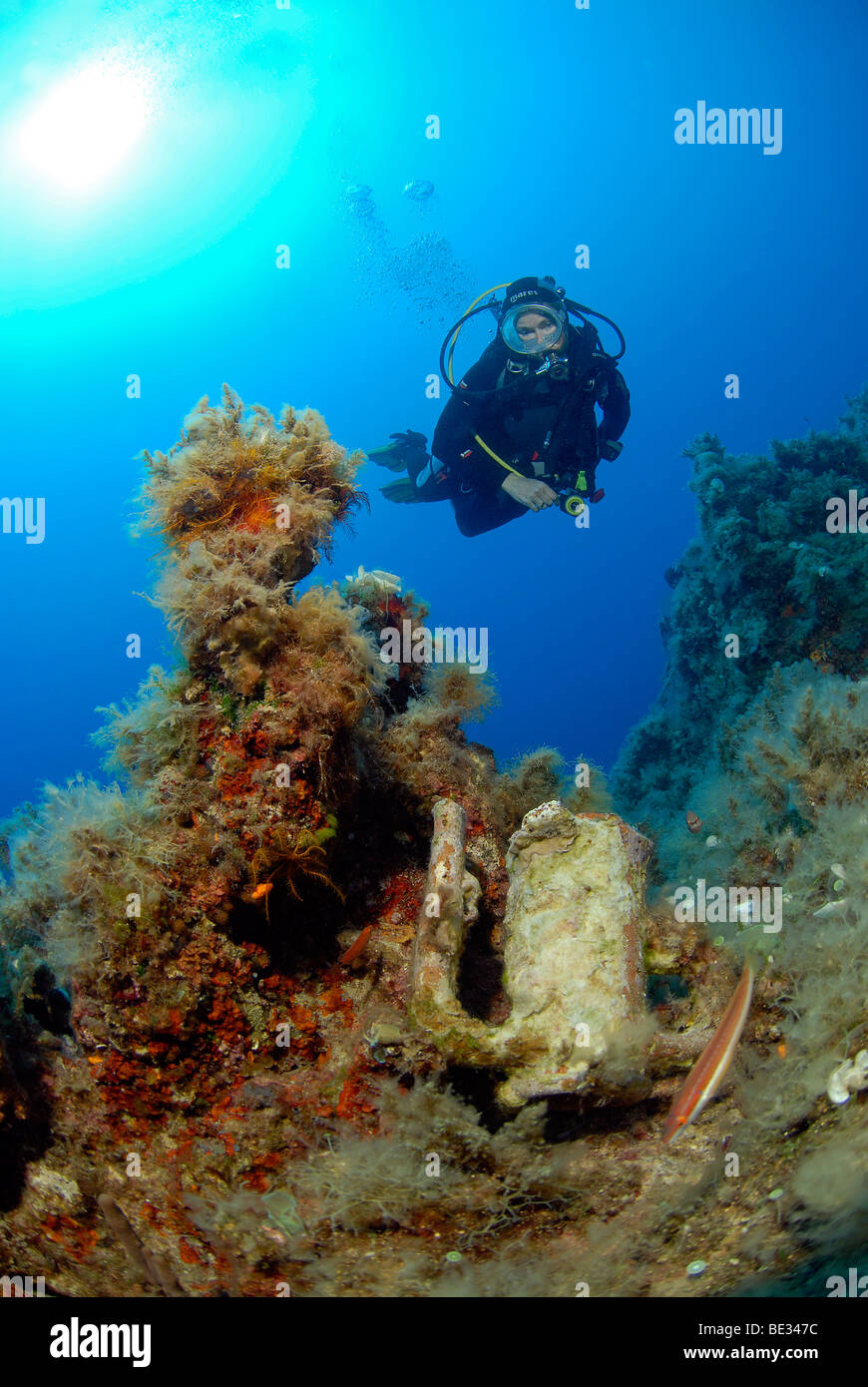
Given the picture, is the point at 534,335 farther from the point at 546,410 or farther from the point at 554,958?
the point at 554,958

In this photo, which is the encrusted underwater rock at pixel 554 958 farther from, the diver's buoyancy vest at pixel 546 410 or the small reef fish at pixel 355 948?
the diver's buoyancy vest at pixel 546 410

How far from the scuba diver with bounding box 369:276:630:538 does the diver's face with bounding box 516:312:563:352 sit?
0.01m

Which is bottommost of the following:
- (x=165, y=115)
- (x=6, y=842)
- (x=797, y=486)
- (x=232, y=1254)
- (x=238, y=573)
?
(x=232, y=1254)

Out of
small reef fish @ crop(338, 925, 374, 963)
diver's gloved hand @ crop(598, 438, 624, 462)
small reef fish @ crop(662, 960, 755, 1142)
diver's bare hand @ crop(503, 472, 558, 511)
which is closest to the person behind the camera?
small reef fish @ crop(662, 960, 755, 1142)

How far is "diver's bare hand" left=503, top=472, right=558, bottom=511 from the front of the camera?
8.51 m

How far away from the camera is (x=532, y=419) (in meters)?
9.39

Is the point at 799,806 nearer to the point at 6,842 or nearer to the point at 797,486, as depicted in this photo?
the point at 6,842

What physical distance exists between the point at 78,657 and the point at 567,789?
9886cm

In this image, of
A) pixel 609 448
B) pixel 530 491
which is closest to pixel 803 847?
pixel 530 491

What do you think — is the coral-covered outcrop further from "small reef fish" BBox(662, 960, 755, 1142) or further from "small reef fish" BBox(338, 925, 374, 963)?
"small reef fish" BBox(338, 925, 374, 963)

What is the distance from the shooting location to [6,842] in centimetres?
565

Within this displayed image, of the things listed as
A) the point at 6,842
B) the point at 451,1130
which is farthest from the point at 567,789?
the point at 6,842

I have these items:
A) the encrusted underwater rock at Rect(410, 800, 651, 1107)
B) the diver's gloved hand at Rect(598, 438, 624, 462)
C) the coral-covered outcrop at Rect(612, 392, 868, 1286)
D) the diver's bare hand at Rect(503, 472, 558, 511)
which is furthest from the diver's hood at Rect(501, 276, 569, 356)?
the encrusted underwater rock at Rect(410, 800, 651, 1107)

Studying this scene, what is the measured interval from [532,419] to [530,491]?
1.62 m
